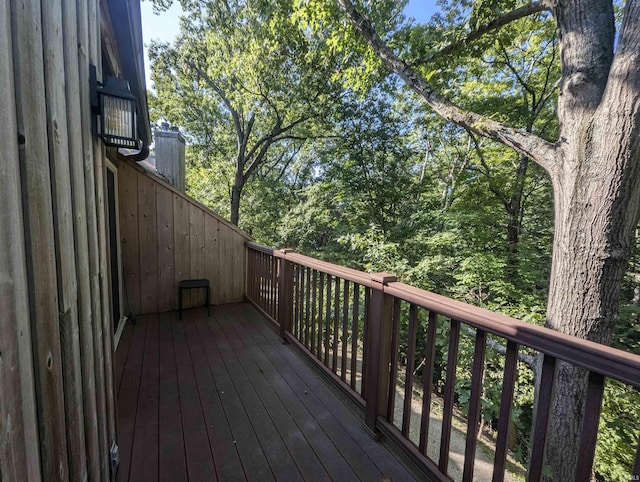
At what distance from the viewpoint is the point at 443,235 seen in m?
5.96

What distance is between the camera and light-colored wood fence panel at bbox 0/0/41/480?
22.0 inches

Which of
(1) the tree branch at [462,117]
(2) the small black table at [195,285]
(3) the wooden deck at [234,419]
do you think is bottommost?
(3) the wooden deck at [234,419]

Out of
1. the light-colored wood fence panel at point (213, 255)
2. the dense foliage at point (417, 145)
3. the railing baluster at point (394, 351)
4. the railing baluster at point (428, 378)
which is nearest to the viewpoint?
the railing baluster at point (428, 378)

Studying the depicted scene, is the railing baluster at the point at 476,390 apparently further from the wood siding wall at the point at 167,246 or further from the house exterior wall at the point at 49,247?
the wood siding wall at the point at 167,246

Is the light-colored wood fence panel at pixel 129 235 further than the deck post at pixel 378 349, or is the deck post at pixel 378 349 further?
the light-colored wood fence panel at pixel 129 235

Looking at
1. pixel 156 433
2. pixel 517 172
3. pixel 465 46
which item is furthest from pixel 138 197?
pixel 517 172

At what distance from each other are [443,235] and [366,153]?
8.93ft

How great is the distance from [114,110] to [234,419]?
1.88 metres

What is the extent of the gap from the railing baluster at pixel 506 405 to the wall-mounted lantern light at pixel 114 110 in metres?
1.77

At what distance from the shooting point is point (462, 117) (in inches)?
133

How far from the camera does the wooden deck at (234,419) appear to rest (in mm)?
1531

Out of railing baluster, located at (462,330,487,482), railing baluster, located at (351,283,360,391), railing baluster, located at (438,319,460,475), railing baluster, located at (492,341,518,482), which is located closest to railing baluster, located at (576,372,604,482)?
railing baluster, located at (492,341,518,482)

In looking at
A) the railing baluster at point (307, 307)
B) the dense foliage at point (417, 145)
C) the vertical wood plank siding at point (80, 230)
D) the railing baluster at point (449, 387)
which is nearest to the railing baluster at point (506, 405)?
the railing baluster at point (449, 387)

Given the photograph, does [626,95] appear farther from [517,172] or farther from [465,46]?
[517,172]
